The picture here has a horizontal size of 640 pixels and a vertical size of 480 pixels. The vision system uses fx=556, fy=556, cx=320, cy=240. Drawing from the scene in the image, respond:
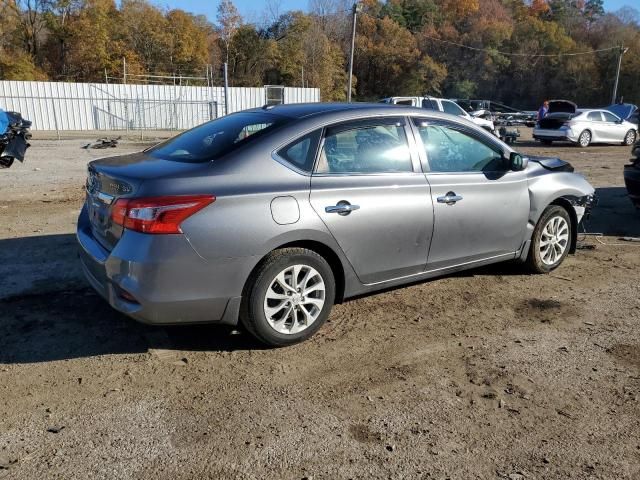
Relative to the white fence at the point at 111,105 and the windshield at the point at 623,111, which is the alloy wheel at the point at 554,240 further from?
the white fence at the point at 111,105

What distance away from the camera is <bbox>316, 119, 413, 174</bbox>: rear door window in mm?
4004

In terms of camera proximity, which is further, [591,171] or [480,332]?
[591,171]

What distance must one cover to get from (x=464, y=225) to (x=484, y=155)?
73 centimetres

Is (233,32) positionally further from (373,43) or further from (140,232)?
(140,232)

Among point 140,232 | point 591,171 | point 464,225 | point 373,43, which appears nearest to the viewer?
point 140,232

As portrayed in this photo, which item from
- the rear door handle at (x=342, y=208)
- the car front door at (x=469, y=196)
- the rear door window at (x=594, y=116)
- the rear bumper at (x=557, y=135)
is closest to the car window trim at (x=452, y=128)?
the car front door at (x=469, y=196)

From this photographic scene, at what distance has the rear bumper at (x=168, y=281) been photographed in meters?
3.31

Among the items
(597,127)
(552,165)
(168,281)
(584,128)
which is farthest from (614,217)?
(597,127)

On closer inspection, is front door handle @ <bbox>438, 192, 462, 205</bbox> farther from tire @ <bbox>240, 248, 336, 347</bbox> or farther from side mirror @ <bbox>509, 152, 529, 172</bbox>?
tire @ <bbox>240, 248, 336, 347</bbox>

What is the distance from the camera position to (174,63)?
57406mm

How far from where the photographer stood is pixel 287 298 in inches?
148

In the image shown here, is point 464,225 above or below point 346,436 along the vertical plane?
above

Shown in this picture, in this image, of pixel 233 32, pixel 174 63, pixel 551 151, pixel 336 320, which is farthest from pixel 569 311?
pixel 233 32

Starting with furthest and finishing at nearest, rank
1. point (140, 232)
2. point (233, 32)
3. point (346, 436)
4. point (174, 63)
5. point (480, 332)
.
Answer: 1. point (233, 32)
2. point (174, 63)
3. point (480, 332)
4. point (140, 232)
5. point (346, 436)
